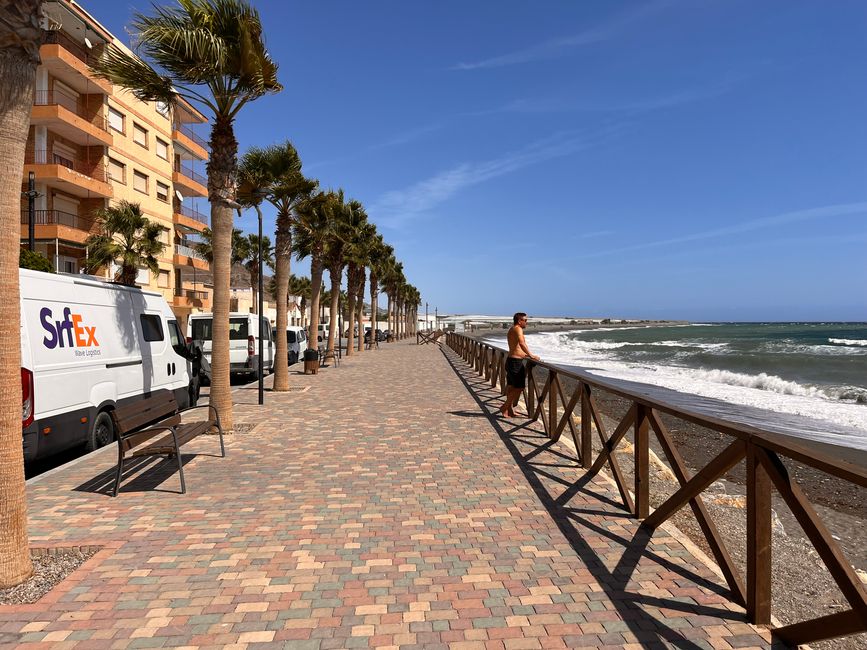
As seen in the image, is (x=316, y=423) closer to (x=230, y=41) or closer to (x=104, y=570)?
(x=104, y=570)

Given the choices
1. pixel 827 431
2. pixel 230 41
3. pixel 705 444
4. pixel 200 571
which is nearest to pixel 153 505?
pixel 200 571


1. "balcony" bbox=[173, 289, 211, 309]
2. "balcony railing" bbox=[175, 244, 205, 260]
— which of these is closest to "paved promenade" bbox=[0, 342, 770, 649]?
"balcony" bbox=[173, 289, 211, 309]

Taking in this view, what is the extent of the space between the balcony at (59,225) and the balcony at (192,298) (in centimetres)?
750

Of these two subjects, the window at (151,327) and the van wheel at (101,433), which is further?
the window at (151,327)

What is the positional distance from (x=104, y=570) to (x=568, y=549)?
3.30 metres

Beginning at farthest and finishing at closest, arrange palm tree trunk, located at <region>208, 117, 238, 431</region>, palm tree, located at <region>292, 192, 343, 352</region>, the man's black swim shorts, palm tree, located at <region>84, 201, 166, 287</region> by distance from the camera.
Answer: palm tree, located at <region>84, 201, 166, 287</region> → palm tree, located at <region>292, 192, 343, 352</region> → the man's black swim shorts → palm tree trunk, located at <region>208, 117, 238, 431</region>

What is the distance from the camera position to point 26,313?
18.6 ft

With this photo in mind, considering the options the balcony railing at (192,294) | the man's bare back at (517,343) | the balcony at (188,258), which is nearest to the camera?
the man's bare back at (517,343)

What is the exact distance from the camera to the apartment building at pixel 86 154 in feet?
70.0

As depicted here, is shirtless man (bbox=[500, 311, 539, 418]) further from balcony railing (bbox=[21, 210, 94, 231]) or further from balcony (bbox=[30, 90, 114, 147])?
balcony (bbox=[30, 90, 114, 147])

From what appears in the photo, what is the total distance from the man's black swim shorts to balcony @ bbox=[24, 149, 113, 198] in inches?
838

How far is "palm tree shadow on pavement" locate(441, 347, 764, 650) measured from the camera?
295 centimetres

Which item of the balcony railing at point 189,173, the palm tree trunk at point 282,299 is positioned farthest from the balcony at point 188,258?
the palm tree trunk at point 282,299

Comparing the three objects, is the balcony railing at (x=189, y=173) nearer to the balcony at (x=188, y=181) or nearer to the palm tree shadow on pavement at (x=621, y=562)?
the balcony at (x=188, y=181)
